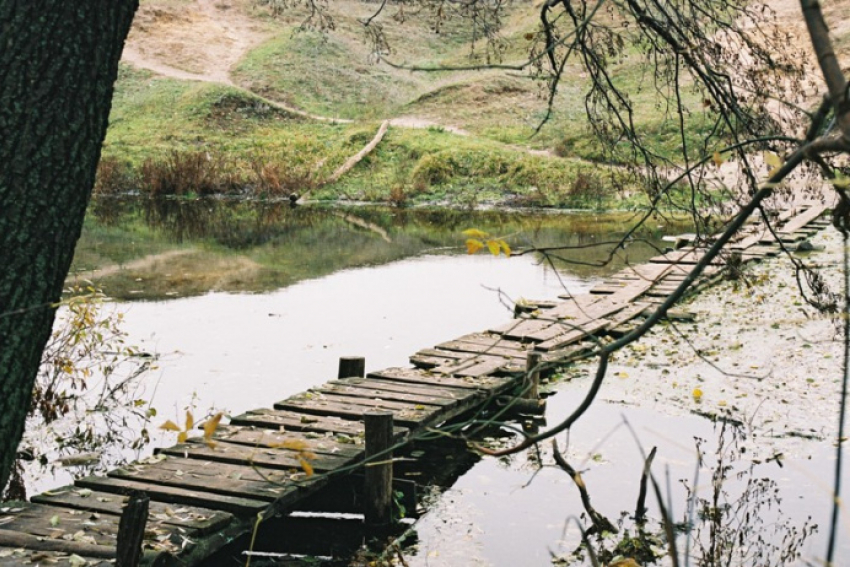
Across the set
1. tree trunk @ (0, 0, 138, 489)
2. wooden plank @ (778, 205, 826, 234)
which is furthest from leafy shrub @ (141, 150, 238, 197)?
tree trunk @ (0, 0, 138, 489)

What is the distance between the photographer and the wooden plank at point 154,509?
18.5 ft

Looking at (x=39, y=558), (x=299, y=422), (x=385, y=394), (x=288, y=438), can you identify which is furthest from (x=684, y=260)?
(x=39, y=558)

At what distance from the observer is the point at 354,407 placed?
320 inches

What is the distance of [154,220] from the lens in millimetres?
25062

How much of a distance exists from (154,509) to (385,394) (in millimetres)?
3001

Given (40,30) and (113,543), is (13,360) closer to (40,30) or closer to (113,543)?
(40,30)

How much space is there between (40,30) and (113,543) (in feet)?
8.69

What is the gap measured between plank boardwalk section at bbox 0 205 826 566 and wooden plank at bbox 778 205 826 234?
37.1 ft

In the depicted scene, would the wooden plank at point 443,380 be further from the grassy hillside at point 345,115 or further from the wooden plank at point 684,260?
the grassy hillside at point 345,115

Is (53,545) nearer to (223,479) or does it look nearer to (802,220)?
(223,479)

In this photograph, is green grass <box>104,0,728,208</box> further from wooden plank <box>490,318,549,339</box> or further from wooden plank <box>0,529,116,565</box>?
wooden plank <box>0,529,116,565</box>

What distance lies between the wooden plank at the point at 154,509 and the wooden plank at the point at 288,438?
1.09 m

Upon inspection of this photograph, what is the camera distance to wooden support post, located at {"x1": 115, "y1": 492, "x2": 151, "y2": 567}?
181 inches

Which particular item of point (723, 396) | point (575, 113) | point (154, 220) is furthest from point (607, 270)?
point (575, 113)
